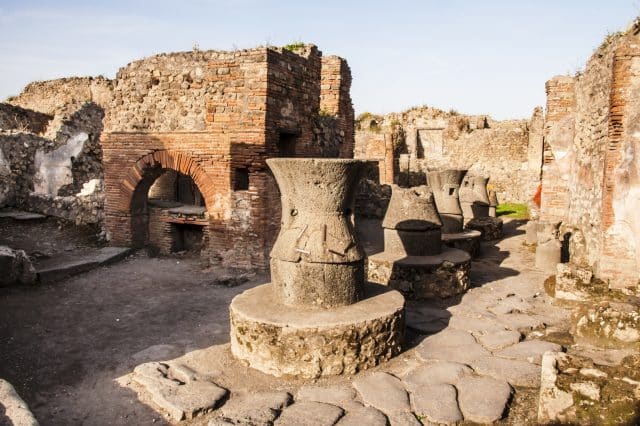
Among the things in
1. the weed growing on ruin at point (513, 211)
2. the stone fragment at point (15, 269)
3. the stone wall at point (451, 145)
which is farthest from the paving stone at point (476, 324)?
the stone wall at point (451, 145)

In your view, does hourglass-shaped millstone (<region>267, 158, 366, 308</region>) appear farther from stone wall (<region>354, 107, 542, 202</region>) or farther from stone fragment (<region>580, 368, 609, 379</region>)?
stone wall (<region>354, 107, 542, 202</region>)

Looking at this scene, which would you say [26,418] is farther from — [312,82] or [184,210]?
[312,82]

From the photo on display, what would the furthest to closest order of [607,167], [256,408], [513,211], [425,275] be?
[513,211]
[425,275]
[607,167]
[256,408]

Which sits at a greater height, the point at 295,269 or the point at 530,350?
the point at 295,269

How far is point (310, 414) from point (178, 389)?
120cm

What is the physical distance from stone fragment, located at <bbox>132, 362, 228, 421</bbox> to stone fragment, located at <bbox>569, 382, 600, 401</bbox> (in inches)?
106

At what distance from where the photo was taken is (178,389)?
4.18 m

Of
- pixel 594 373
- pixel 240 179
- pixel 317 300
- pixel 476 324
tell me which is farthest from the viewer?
pixel 240 179

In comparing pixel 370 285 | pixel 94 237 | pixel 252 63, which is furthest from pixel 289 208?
pixel 94 237

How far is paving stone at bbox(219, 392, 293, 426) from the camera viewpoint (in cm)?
373

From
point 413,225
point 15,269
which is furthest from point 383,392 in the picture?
point 15,269

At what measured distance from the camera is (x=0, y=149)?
12.4m

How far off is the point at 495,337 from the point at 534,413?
65.1 inches

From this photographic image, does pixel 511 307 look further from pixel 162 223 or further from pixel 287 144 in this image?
pixel 162 223
